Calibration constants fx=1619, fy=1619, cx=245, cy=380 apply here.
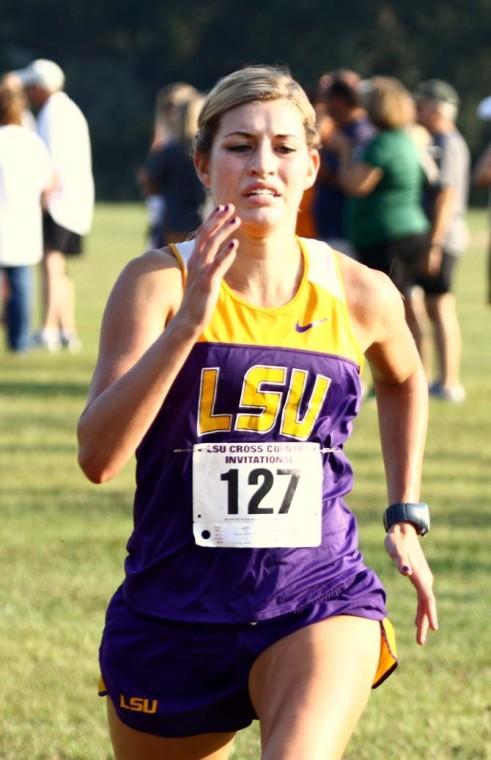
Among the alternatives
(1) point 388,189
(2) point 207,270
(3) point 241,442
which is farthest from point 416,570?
(1) point 388,189

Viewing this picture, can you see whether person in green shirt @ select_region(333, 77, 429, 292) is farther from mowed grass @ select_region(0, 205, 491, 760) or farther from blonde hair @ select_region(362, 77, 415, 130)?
mowed grass @ select_region(0, 205, 491, 760)

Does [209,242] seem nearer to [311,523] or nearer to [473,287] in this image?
[311,523]

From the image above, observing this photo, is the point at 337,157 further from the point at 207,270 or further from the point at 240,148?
the point at 207,270

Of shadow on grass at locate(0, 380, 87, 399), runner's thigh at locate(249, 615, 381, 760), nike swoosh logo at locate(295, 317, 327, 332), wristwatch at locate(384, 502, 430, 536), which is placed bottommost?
shadow on grass at locate(0, 380, 87, 399)

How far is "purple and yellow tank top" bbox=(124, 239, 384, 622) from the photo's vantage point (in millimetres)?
3141

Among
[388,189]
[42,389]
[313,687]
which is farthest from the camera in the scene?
[42,389]

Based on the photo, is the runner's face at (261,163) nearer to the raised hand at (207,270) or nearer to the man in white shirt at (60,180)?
the raised hand at (207,270)

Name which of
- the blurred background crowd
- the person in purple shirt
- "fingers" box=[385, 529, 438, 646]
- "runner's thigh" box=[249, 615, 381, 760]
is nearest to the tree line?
the blurred background crowd

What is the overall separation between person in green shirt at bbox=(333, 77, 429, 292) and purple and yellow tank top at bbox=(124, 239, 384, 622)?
697 centimetres

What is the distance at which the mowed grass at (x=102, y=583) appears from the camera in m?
4.76

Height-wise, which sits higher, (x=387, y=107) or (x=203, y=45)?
(x=387, y=107)

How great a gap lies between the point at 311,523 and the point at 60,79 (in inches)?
424

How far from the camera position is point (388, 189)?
Result: 34.2 ft

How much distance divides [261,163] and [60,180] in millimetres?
10083
